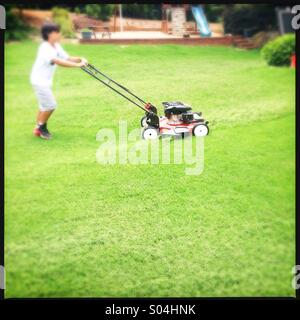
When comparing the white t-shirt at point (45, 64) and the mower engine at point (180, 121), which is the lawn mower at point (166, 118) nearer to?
the mower engine at point (180, 121)

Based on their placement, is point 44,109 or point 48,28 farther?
point 44,109

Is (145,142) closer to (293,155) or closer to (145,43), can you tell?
(145,43)

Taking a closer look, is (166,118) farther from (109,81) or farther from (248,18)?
(248,18)

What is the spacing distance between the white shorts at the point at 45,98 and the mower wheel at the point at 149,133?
0.80m

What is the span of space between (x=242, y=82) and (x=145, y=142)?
1028 millimetres

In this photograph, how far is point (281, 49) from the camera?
3.62m

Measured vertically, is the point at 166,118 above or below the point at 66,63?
below

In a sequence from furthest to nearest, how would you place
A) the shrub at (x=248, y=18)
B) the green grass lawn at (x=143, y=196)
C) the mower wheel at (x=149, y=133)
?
the mower wheel at (x=149, y=133) → the shrub at (x=248, y=18) → the green grass lawn at (x=143, y=196)

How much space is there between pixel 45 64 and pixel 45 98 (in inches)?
11.0

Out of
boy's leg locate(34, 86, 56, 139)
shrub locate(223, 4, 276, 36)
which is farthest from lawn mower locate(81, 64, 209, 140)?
shrub locate(223, 4, 276, 36)

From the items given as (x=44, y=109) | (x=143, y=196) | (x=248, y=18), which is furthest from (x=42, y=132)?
(x=248, y=18)

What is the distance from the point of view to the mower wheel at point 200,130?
354cm

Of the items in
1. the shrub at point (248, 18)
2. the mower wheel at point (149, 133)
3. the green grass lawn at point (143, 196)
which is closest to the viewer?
the green grass lawn at point (143, 196)

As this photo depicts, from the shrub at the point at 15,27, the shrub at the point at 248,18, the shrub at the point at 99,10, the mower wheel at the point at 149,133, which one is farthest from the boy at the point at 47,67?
the shrub at the point at 248,18
